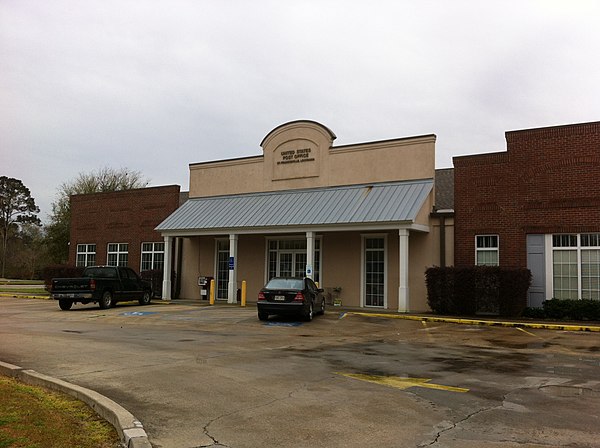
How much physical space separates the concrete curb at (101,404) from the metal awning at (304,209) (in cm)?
1493

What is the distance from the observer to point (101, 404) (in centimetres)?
652

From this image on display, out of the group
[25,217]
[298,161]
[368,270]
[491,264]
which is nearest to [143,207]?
[298,161]

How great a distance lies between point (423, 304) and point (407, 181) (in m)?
5.18

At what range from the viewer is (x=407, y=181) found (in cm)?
2373

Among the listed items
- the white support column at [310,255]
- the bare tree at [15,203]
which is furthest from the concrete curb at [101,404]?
the bare tree at [15,203]

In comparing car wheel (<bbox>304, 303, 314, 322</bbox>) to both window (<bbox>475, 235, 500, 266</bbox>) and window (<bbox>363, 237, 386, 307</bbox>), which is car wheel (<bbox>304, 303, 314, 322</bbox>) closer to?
window (<bbox>363, 237, 386, 307</bbox>)

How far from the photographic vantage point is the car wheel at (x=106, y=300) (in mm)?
23094

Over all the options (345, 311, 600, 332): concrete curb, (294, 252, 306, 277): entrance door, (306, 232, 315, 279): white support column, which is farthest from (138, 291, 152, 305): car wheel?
(345, 311, 600, 332): concrete curb

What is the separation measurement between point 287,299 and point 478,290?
7184 mm

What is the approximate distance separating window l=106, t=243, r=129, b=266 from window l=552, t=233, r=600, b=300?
73.8ft

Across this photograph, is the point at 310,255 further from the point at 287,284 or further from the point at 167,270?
the point at 167,270

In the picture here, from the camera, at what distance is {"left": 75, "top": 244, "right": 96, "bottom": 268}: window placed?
3397 cm

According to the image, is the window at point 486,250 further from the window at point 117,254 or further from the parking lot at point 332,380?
the window at point 117,254

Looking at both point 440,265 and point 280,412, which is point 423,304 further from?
point 280,412
